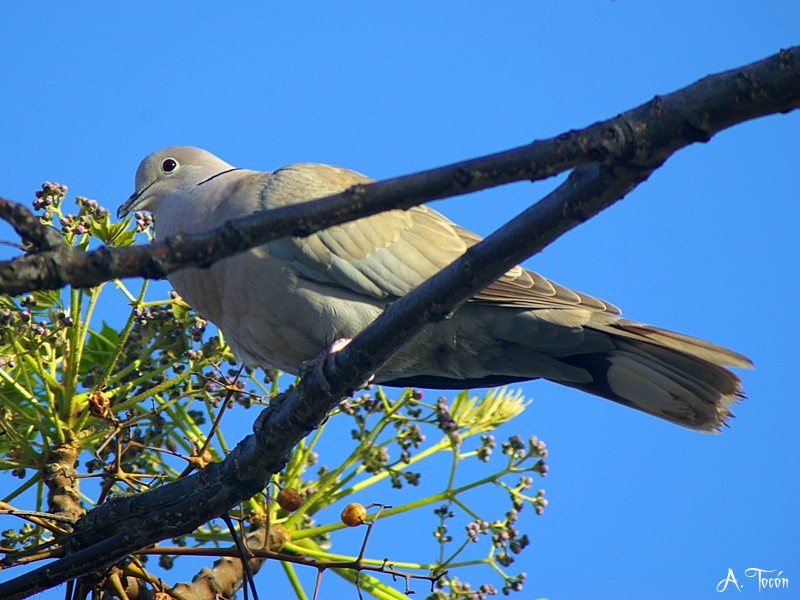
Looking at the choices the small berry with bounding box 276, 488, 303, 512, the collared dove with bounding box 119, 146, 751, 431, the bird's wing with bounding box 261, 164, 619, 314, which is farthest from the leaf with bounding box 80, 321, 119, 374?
the small berry with bounding box 276, 488, 303, 512

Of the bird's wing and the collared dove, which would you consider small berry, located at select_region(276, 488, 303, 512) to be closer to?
the collared dove

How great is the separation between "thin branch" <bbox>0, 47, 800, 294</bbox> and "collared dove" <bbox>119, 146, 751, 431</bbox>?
1.81 meters

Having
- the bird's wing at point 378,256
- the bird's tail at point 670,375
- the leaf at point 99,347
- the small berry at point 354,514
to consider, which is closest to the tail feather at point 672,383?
the bird's tail at point 670,375

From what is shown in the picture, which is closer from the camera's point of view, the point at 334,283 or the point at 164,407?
the point at 164,407

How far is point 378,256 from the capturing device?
3818mm

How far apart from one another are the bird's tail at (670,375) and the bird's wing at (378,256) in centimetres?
16

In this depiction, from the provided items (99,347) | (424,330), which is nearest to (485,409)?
(424,330)

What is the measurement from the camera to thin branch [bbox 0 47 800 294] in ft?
5.26

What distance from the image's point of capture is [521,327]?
3.82m

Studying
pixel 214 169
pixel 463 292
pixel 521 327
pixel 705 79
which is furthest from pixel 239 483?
pixel 214 169

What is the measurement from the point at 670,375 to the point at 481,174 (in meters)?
2.12

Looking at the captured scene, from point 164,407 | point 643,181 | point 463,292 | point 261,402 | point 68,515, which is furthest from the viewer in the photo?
point 261,402

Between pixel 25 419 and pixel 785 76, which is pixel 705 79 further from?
pixel 25 419

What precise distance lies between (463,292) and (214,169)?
2.70 metres
